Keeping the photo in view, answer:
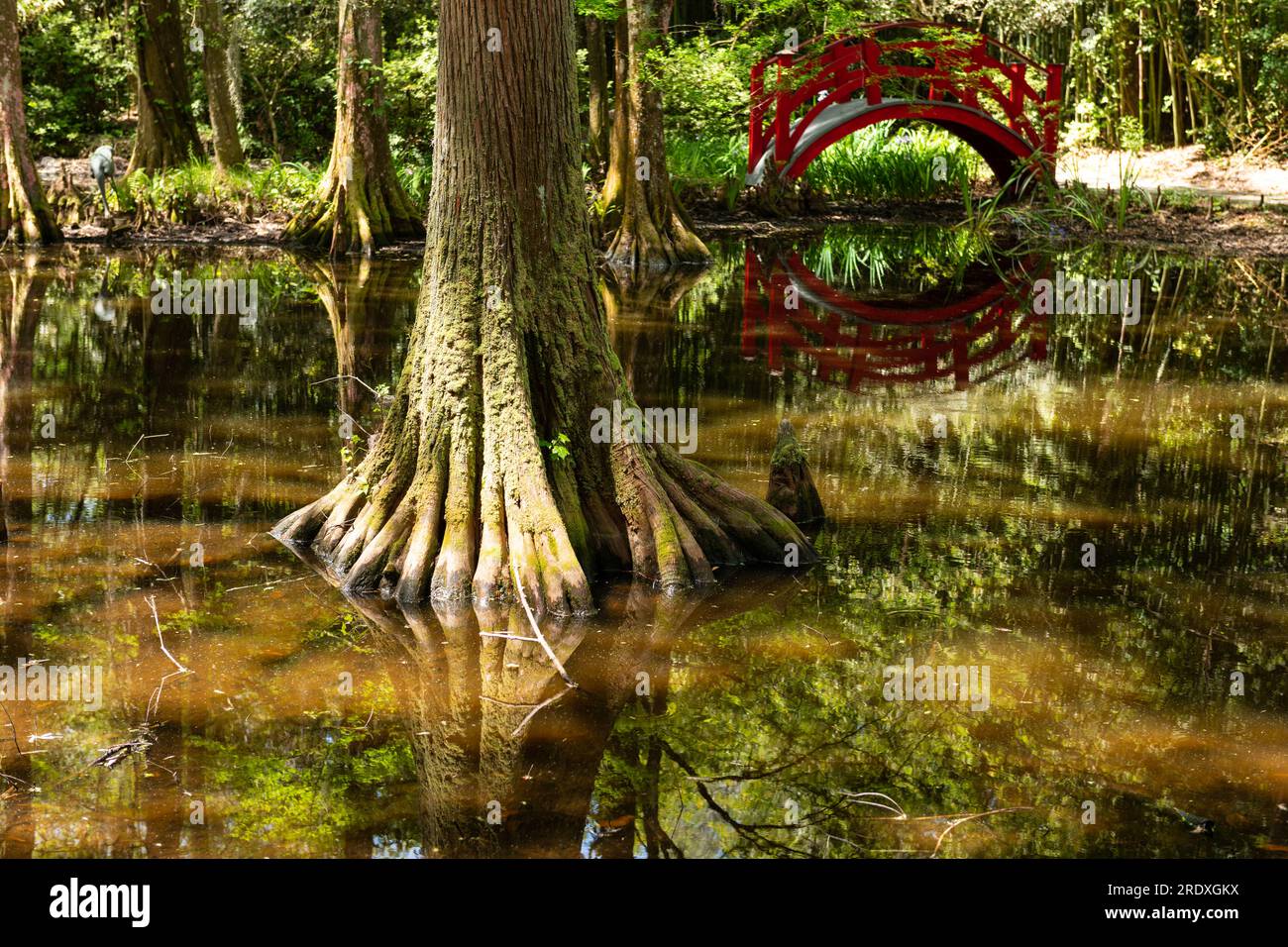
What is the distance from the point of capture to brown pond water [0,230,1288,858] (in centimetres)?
415

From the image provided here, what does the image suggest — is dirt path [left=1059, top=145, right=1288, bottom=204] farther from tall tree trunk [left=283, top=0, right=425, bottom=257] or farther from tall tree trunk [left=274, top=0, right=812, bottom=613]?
tall tree trunk [left=274, top=0, right=812, bottom=613]

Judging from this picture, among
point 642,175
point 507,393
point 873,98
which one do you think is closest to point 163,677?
point 507,393

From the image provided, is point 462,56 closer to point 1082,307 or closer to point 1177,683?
point 1177,683

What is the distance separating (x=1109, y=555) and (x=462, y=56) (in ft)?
13.5

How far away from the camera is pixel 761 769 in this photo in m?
4.48

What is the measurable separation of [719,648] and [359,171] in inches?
538

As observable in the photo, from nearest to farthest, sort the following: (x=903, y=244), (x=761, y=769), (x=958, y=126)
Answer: (x=761, y=769) < (x=903, y=244) < (x=958, y=126)

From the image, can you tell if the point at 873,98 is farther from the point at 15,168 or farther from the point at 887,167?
the point at 15,168

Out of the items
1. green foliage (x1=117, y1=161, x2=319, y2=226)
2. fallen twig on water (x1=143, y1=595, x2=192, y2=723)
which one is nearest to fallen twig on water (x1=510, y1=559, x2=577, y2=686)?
fallen twig on water (x1=143, y1=595, x2=192, y2=723)

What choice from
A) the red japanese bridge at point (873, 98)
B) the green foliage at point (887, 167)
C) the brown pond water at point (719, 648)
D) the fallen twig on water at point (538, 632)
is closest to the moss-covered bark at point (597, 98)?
the red japanese bridge at point (873, 98)

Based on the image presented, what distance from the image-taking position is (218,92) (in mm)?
21281

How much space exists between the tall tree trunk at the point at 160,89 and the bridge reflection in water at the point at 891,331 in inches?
434
